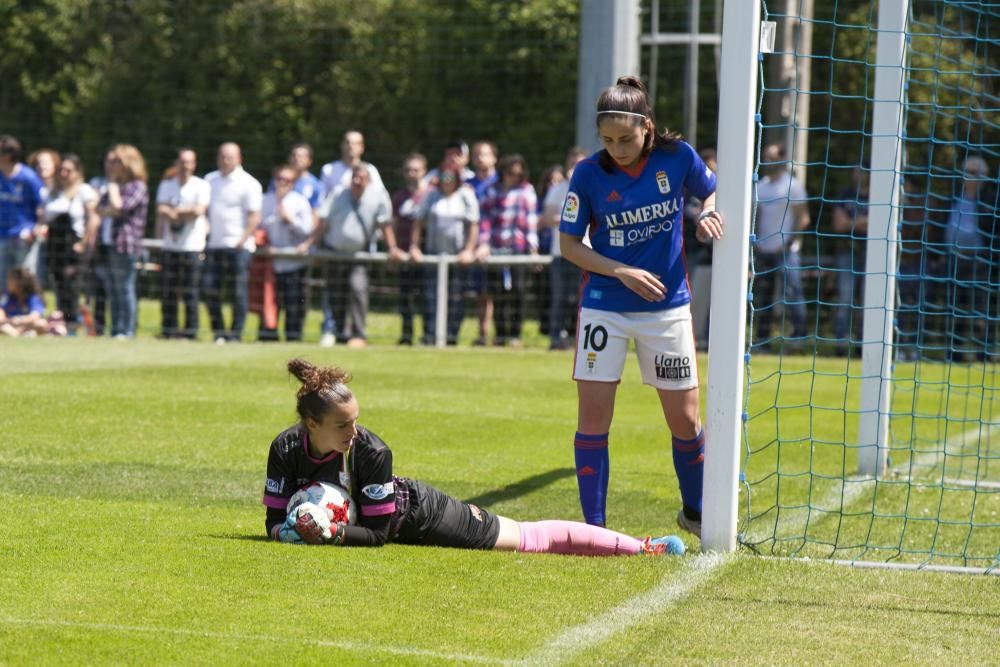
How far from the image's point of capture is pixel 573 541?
21.2ft

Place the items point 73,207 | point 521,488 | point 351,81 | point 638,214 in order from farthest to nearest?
1. point 351,81
2. point 73,207
3. point 521,488
4. point 638,214

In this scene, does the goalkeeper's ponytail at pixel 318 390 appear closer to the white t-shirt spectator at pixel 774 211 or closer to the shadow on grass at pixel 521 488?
the shadow on grass at pixel 521 488

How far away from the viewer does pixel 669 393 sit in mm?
6836

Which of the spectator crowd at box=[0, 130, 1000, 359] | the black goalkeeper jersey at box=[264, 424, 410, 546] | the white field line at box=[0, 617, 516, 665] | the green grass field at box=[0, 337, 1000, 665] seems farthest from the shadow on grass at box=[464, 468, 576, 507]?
the spectator crowd at box=[0, 130, 1000, 359]

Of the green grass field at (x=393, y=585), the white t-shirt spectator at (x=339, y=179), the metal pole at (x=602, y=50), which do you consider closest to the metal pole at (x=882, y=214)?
the green grass field at (x=393, y=585)

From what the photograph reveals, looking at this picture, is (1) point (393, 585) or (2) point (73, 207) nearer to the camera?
(1) point (393, 585)

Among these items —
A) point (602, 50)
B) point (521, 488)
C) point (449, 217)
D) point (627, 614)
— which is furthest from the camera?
point (602, 50)

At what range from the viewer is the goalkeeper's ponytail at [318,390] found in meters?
5.84

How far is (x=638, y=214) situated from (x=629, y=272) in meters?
0.31

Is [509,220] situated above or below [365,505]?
above

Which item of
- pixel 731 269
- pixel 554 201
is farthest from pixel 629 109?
pixel 554 201

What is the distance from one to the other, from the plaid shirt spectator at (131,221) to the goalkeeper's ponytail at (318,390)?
11.1 metres

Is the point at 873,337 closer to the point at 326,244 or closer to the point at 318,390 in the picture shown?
the point at 318,390

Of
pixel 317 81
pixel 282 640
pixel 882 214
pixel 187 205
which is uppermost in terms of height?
pixel 317 81
